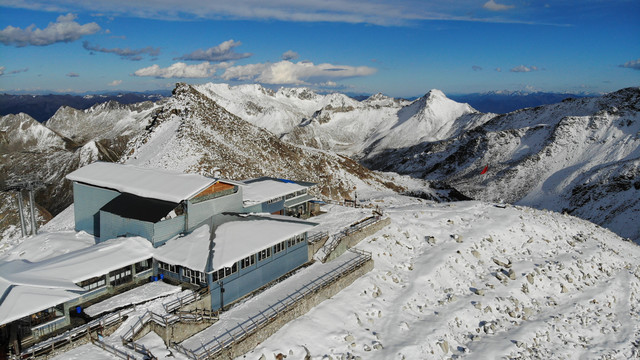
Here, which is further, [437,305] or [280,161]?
[280,161]

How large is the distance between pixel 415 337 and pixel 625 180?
97.2 metres

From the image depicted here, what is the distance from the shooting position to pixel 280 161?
77188 mm

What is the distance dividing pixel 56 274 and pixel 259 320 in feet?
38.4

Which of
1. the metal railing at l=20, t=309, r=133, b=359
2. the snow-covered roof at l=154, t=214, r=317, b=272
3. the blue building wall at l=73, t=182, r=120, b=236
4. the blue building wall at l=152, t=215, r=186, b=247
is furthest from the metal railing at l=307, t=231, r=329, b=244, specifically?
the blue building wall at l=73, t=182, r=120, b=236

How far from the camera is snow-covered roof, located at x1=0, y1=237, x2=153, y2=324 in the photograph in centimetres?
1836

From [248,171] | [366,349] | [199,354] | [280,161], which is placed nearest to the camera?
[199,354]

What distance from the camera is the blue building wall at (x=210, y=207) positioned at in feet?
92.1

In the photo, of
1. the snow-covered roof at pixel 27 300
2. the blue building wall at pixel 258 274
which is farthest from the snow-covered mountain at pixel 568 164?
the snow-covered roof at pixel 27 300

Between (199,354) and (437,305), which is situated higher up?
(199,354)

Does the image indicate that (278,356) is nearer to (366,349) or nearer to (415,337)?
(366,349)

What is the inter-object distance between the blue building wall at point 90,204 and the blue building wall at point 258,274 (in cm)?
1399

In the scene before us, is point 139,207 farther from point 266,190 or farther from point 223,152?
point 223,152

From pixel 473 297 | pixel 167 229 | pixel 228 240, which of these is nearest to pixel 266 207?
pixel 228 240

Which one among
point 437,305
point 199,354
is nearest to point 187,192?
point 199,354
